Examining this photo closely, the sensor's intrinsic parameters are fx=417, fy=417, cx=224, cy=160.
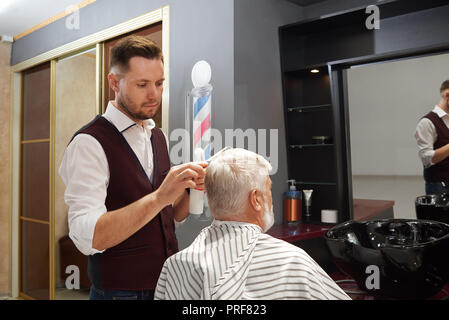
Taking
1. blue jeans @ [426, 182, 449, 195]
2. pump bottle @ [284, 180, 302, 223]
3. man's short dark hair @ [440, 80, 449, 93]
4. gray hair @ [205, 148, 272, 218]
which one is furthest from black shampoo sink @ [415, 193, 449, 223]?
gray hair @ [205, 148, 272, 218]

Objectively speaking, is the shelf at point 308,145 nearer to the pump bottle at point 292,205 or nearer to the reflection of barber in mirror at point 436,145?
the pump bottle at point 292,205

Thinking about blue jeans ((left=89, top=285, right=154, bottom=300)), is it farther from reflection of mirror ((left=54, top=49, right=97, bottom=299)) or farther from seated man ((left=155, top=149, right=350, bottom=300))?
reflection of mirror ((left=54, top=49, right=97, bottom=299))

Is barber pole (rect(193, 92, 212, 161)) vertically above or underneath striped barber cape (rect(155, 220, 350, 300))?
above

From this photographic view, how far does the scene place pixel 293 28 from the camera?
2.82 metres

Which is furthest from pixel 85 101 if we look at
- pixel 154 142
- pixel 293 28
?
pixel 154 142

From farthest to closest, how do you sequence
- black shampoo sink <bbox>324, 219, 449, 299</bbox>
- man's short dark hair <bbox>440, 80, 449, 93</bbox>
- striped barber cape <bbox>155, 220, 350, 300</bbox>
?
1. man's short dark hair <bbox>440, 80, 449, 93</bbox>
2. black shampoo sink <bbox>324, 219, 449, 299</bbox>
3. striped barber cape <bbox>155, 220, 350, 300</bbox>

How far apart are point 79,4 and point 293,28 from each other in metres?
1.84

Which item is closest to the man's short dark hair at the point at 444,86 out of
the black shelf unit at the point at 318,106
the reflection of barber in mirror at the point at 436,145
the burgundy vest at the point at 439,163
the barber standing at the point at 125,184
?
the reflection of barber in mirror at the point at 436,145

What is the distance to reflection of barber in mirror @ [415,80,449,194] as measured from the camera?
2336 millimetres

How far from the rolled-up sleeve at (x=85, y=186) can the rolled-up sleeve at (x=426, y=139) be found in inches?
71.6

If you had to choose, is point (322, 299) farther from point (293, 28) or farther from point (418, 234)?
point (293, 28)

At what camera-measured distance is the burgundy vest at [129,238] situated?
58.7 inches

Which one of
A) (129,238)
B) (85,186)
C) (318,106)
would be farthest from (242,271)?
(318,106)

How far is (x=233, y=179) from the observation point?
54.3 inches
